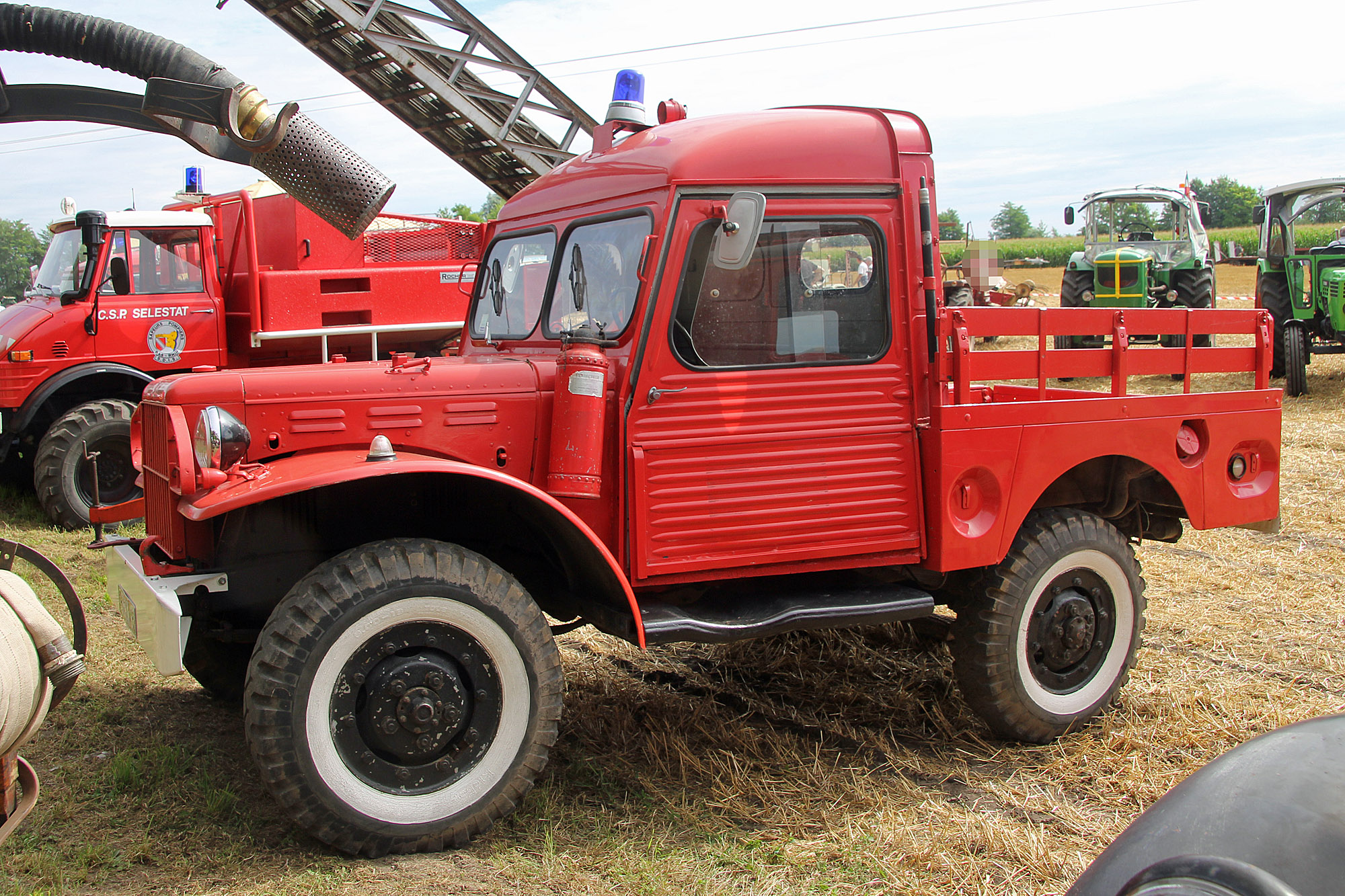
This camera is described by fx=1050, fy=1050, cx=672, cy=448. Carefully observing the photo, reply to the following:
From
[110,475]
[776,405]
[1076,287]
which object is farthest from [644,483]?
[1076,287]

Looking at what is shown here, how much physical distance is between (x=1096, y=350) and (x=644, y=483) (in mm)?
1957

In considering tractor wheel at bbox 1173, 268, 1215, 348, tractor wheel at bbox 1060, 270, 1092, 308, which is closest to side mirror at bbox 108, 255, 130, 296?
tractor wheel at bbox 1060, 270, 1092, 308

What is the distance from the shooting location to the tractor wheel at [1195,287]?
15336 mm

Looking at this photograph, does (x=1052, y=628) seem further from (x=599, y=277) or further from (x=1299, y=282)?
(x=1299, y=282)

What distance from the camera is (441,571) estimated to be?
3268mm

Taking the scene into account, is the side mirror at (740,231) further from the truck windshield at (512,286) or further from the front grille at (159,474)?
the front grille at (159,474)

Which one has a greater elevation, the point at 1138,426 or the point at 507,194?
the point at 507,194

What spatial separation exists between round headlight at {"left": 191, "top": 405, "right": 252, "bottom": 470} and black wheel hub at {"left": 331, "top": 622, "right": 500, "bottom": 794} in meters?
0.71

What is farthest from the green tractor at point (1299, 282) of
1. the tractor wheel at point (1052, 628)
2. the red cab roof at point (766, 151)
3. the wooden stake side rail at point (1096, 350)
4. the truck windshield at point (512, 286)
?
the truck windshield at point (512, 286)

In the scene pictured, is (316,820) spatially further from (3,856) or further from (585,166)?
(585,166)

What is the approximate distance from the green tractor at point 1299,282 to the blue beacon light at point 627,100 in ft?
35.8

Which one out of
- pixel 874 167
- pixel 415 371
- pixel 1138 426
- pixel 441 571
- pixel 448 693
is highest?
pixel 874 167

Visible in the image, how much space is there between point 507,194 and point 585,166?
26.4 feet

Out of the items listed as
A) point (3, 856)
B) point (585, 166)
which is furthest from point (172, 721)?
point (585, 166)
